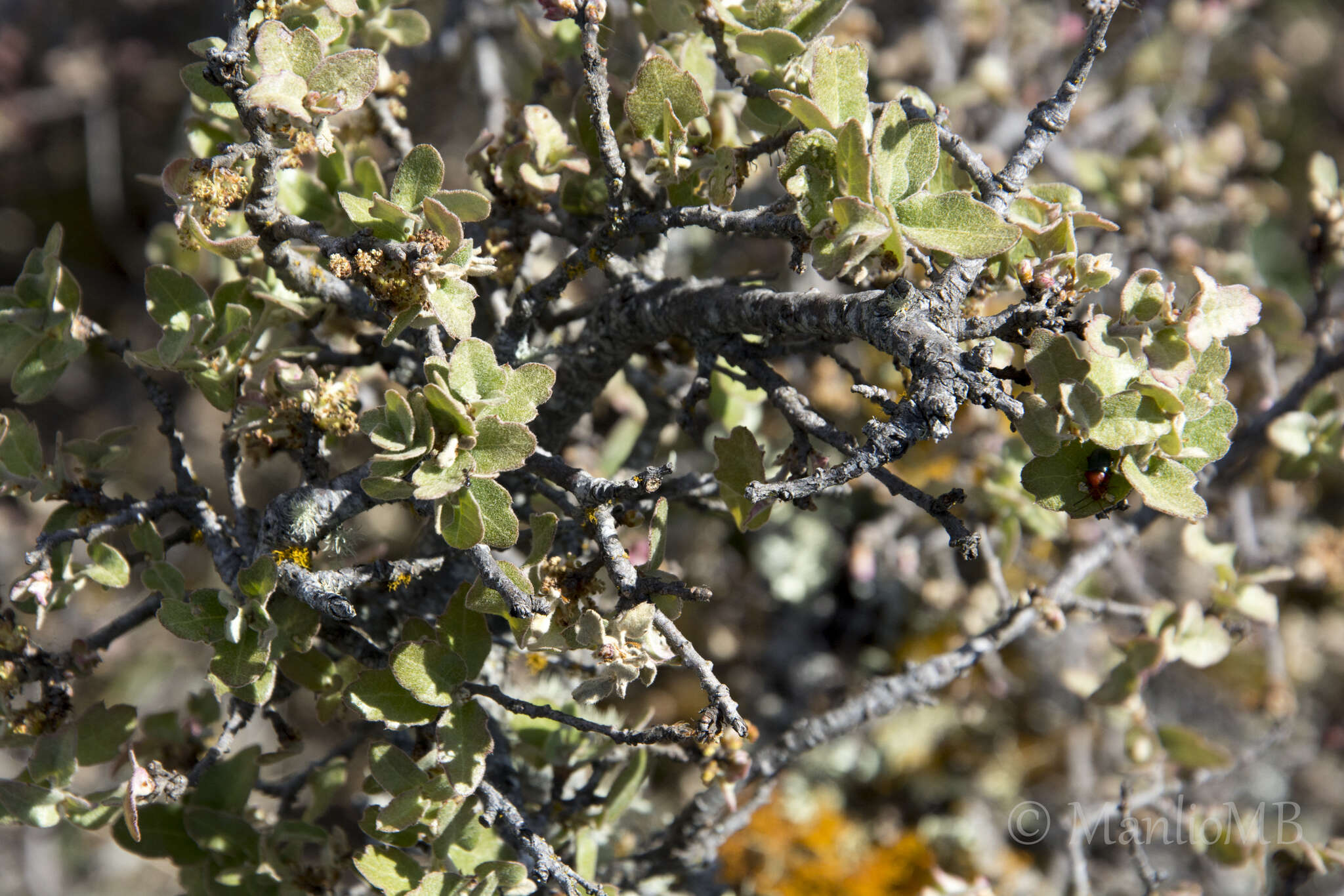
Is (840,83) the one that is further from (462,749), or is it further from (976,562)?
(976,562)

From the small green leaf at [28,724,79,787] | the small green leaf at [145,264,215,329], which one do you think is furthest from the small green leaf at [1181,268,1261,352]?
the small green leaf at [28,724,79,787]

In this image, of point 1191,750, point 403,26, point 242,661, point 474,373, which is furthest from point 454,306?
point 1191,750

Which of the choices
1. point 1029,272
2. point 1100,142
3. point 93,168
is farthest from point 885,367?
point 93,168

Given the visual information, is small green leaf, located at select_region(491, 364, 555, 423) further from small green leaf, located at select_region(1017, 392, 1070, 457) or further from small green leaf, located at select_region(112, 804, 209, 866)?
small green leaf, located at select_region(112, 804, 209, 866)

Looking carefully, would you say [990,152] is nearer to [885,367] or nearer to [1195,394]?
[885,367]

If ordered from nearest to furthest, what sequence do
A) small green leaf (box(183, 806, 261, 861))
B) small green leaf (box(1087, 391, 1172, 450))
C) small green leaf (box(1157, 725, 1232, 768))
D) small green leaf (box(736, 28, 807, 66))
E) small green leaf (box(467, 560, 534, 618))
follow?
small green leaf (box(1087, 391, 1172, 450)), small green leaf (box(467, 560, 534, 618)), small green leaf (box(736, 28, 807, 66)), small green leaf (box(183, 806, 261, 861)), small green leaf (box(1157, 725, 1232, 768))
